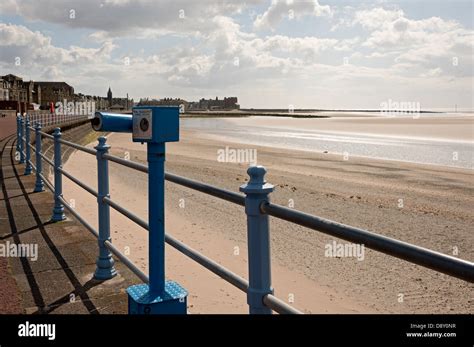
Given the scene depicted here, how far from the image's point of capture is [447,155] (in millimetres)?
26703

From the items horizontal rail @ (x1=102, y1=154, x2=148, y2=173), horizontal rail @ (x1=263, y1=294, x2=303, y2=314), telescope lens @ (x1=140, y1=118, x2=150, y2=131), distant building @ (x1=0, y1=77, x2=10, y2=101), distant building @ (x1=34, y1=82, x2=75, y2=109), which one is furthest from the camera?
distant building @ (x1=34, y1=82, x2=75, y2=109)

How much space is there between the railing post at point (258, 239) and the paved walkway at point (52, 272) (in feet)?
5.60

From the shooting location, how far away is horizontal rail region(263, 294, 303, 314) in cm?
216

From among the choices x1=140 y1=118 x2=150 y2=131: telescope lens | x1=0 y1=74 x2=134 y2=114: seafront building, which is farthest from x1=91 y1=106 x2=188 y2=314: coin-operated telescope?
x1=0 y1=74 x2=134 y2=114: seafront building

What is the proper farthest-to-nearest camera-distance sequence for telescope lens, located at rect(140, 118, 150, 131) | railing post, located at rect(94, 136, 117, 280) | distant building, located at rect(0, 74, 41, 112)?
distant building, located at rect(0, 74, 41, 112) < railing post, located at rect(94, 136, 117, 280) < telescope lens, located at rect(140, 118, 150, 131)

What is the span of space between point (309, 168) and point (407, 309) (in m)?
14.8

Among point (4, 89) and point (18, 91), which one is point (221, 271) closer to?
point (4, 89)

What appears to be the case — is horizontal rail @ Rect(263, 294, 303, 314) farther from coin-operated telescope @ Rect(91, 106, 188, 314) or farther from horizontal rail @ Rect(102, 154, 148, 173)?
horizontal rail @ Rect(102, 154, 148, 173)

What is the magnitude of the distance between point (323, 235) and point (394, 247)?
784cm

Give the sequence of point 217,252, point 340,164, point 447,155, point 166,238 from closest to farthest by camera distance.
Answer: point 166,238, point 217,252, point 340,164, point 447,155

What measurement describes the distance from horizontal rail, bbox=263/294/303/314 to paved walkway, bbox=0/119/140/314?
1.76 meters
